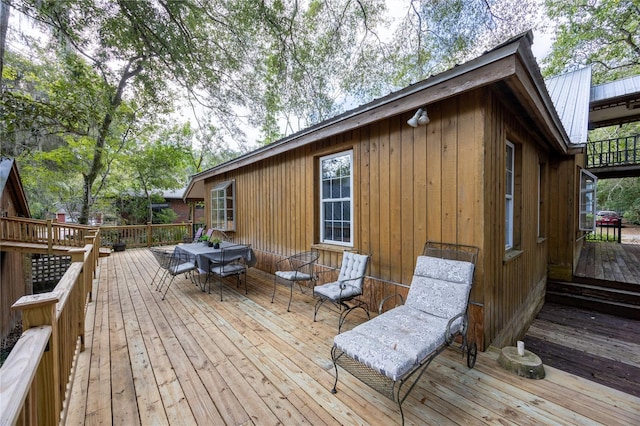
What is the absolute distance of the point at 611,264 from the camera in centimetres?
580

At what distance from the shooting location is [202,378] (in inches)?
84.7

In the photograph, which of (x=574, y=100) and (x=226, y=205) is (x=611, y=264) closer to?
(x=574, y=100)

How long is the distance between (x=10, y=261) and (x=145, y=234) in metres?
4.39

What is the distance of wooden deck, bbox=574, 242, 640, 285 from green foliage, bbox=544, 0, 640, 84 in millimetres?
7931

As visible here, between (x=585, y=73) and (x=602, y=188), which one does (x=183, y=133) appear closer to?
(x=585, y=73)

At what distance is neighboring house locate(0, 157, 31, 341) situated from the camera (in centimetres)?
513

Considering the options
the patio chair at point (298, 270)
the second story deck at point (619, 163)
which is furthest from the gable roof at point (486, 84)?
the second story deck at point (619, 163)

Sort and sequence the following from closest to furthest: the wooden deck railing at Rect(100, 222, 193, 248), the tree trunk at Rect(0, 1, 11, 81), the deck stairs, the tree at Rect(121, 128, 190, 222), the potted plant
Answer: the tree trunk at Rect(0, 1, 11, 81) → the deck stairs → the potted plant → the wooden deck railing at Rect(100, 222, 193, 248) → the tree at Rect(121, 128, 190, 222)

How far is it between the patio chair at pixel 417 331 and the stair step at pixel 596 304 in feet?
13.3

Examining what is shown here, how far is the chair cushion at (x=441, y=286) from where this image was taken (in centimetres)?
234

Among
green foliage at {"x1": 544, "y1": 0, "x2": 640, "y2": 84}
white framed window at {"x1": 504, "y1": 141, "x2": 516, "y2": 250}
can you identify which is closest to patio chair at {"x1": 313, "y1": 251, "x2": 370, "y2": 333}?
white framed window at {"x1": 504, "y1": 141, "x2": 516, "y2": 250}

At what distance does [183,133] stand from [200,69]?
32.7 ft

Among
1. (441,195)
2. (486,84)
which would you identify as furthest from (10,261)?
(486,84)

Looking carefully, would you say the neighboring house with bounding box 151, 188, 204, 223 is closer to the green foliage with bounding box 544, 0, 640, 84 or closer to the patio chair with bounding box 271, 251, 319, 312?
the patio chair with bounding box 271, 251, 319, 312
